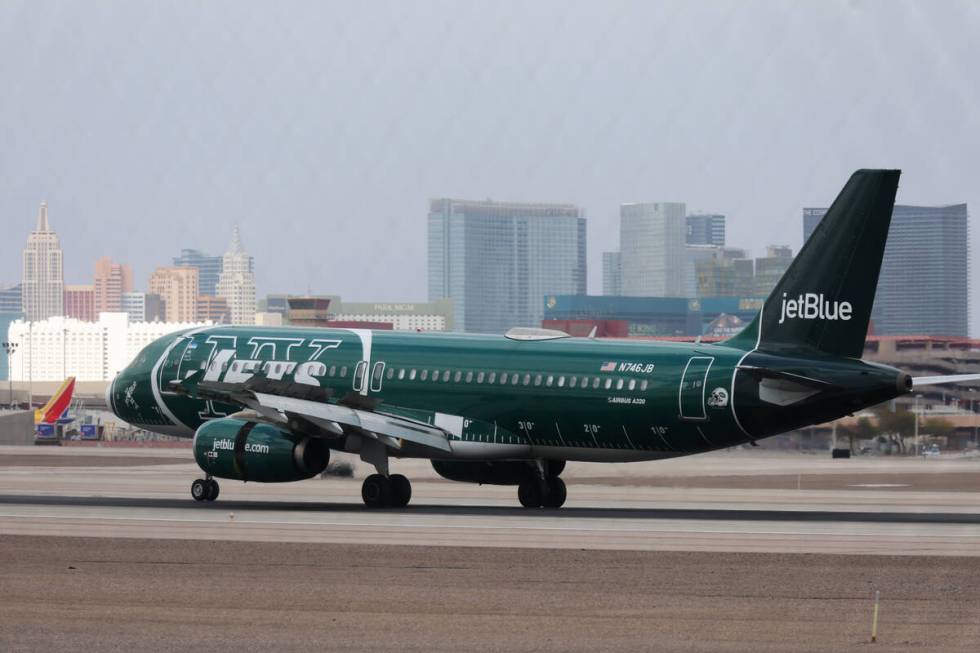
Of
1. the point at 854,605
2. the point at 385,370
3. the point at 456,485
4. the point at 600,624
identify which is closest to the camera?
the point at 600,624

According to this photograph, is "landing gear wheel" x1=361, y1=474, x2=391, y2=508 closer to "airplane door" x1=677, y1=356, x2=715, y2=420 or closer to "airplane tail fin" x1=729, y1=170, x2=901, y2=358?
"airplane door" x1=677, y1=356, x2=715, y2=420

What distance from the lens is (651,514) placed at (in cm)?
3975

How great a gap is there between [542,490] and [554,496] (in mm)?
342

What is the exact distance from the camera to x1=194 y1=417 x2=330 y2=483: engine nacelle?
39.7 meters

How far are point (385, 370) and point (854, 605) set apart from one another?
69.4 ft

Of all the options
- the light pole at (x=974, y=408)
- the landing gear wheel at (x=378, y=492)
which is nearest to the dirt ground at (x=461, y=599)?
the landing gear wheel at (x=378, y=492)

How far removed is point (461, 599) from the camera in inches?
928

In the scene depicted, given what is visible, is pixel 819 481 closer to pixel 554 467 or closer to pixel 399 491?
pixel 554 467

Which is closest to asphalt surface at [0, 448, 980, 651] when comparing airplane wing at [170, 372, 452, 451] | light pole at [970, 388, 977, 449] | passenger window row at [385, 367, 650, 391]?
airplane wing at [170, 372, 452, 451]

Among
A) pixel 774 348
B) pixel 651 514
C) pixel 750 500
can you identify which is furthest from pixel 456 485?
pixel 774 348

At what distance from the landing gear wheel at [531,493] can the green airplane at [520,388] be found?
0.12 ft

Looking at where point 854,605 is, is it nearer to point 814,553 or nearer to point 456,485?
point 814,553

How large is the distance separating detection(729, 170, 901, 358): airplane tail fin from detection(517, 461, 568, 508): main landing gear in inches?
308

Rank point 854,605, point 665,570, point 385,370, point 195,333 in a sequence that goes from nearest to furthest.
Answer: point 854,605 → point 665,570 → point 385,370 → point 195,333
